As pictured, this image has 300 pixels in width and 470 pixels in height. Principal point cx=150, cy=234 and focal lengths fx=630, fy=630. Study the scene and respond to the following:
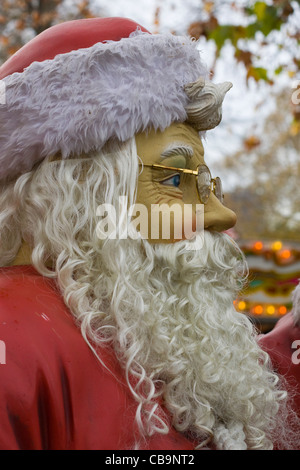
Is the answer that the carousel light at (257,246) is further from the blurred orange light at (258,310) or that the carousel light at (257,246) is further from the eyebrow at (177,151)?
the eyebrow at (177,151)

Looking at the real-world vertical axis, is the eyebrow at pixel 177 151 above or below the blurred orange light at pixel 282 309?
above

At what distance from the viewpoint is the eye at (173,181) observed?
2.21 meters

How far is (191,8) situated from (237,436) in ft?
18.4

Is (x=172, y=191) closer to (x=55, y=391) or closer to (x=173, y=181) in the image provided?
(x=173, y=181)

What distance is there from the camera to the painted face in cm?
216

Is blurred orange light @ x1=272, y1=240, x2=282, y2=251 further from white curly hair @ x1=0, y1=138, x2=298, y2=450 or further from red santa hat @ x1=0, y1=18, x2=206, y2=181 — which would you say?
red santa hat @ x1=0, y1=18, x2=206, y2=181

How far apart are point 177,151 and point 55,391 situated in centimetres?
92

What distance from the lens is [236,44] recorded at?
5.32 meters

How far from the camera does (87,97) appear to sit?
2127 mm

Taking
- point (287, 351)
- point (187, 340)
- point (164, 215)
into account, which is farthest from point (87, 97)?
point (287, 351)

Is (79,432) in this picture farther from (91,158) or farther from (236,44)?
(236,44)

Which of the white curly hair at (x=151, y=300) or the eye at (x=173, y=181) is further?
the eye at (x=173, y=181)

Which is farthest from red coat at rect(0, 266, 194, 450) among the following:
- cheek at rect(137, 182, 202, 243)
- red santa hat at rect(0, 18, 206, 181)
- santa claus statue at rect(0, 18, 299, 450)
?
red santa hat at rect(0, 18, 206, 181)

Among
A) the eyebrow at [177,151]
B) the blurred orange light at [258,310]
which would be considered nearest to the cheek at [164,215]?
the eyebrow at [177,151]
